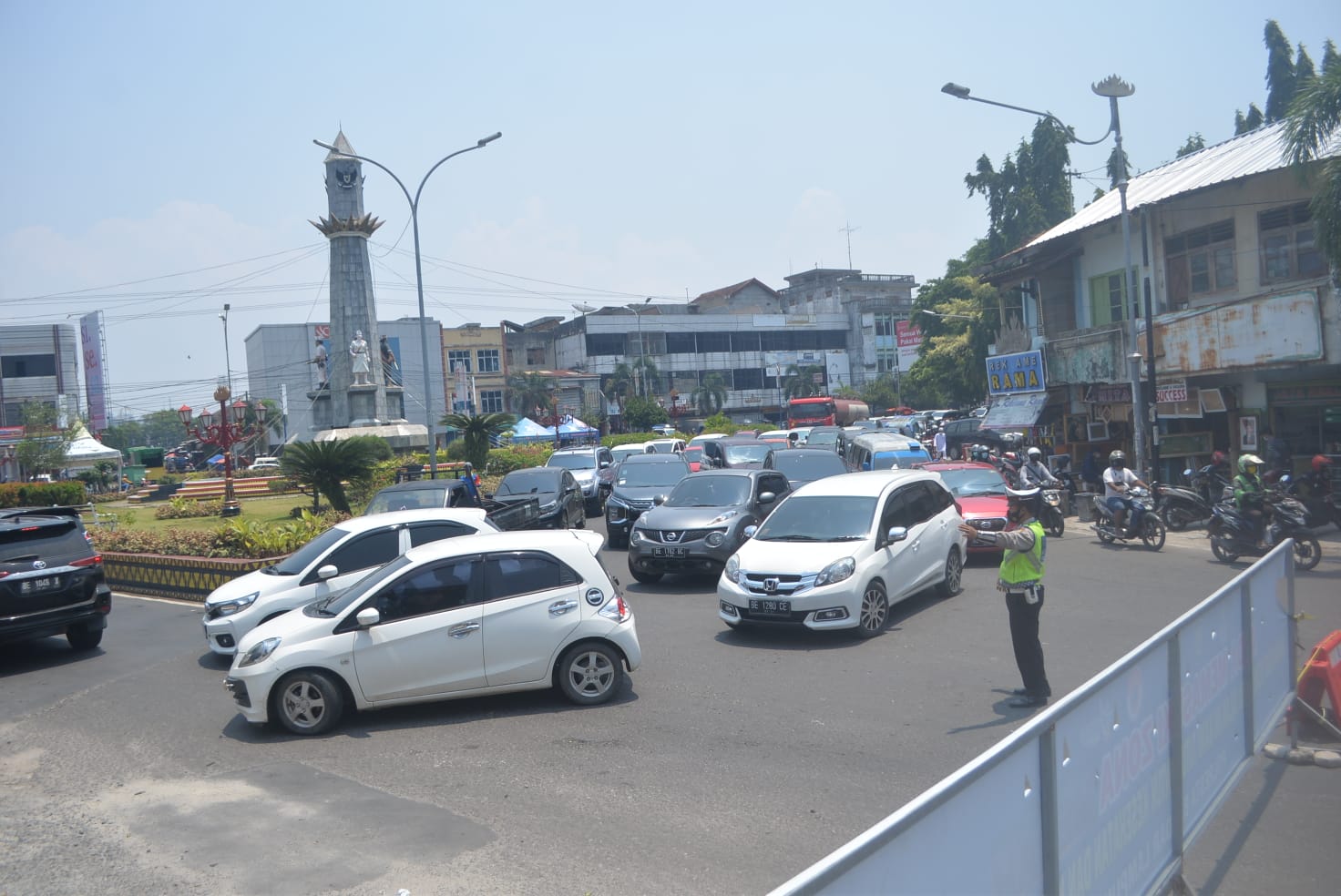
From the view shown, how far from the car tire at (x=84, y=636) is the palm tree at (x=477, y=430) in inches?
724

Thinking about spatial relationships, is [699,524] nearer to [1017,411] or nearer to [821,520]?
[821,520]

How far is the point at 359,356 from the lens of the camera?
40.2 m

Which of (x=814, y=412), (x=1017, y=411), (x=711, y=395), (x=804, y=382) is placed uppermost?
(x=804, y=382)

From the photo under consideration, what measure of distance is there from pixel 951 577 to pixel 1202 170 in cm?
1567

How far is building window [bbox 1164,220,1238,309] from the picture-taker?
70.9ft

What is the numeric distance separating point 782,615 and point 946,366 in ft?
171

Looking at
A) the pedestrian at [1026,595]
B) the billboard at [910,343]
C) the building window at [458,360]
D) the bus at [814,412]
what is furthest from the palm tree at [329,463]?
the building window at [458,360]

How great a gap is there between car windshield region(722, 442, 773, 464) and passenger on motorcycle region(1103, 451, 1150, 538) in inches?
377

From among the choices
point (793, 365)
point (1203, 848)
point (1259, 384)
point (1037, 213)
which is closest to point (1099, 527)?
point (1259, 384)

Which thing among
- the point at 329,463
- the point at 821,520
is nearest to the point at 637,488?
the point at 329,463

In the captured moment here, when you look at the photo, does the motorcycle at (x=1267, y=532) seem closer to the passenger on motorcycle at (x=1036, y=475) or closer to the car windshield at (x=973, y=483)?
the car windshield at (x=973, y=483)

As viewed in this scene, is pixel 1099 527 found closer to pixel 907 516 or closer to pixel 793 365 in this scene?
pixel 907 516

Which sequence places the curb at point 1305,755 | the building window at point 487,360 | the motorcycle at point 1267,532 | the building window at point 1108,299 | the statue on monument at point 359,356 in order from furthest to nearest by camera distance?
the building window at point 487,360
the statue on monument at point 359,356
the building window at point 1108,299
the motorcycle at point 1267,532
the curb at point 1305,755

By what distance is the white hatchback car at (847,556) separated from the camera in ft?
34.2
